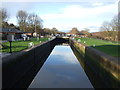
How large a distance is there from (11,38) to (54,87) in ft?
18.1

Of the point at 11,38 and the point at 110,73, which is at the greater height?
the point at 11,38

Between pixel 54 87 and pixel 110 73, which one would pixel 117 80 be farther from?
pixel 54 87

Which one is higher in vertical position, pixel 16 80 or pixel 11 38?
pixel 11 38

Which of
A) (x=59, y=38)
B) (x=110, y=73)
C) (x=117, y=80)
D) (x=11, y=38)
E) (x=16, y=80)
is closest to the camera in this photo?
(x=117, y=80)

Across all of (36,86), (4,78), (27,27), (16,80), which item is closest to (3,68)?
(4,78)

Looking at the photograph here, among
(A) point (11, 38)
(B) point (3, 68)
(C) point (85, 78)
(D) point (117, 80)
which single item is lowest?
(C) point (85, 78)

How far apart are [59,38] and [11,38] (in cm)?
6040

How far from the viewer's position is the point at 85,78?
50.5 ft

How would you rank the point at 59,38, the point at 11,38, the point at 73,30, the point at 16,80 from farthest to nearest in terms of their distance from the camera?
the point at 73,30
the point at 59,38
the point at 11,38
the point at 16,80

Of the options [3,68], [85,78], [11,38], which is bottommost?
[85,78]

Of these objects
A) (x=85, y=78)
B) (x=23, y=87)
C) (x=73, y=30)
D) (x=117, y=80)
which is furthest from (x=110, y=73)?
(x=73, y=30)

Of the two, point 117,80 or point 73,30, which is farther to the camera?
point 73,30

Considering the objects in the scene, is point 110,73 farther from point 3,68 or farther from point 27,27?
point 27,27

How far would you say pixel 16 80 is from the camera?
40.1ft
